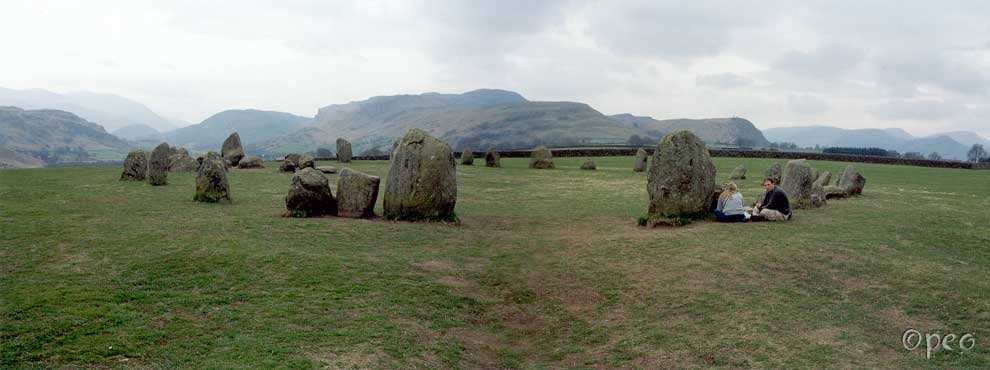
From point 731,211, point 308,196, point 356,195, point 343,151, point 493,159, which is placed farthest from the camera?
point 343,151

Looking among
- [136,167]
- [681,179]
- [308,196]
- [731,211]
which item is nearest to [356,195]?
[308,196]

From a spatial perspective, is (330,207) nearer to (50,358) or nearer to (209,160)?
(209,160)

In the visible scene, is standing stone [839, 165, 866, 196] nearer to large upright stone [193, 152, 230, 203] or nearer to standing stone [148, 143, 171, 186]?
large upright stone [193, 152, 230, 203]

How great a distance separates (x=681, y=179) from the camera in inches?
731

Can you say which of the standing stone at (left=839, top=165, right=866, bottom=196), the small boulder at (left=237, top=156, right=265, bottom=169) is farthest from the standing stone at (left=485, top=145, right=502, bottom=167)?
the standing stone at (left=839, top=165, right=866, bottom=196)

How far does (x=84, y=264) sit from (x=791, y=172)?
879 inches

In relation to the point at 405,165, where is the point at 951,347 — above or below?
below

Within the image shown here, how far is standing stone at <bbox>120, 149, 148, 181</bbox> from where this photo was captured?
2939cm

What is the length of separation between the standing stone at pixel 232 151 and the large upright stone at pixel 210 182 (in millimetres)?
21674

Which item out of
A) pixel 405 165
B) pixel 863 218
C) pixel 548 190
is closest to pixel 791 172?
pixel 863 218

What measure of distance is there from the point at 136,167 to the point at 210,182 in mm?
10826

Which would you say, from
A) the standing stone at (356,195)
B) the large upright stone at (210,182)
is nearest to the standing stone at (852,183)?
A: the standing stone at (356,195)

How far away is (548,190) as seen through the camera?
31453 millimetres

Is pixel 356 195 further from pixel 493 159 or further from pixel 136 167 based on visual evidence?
pixel 493 159
